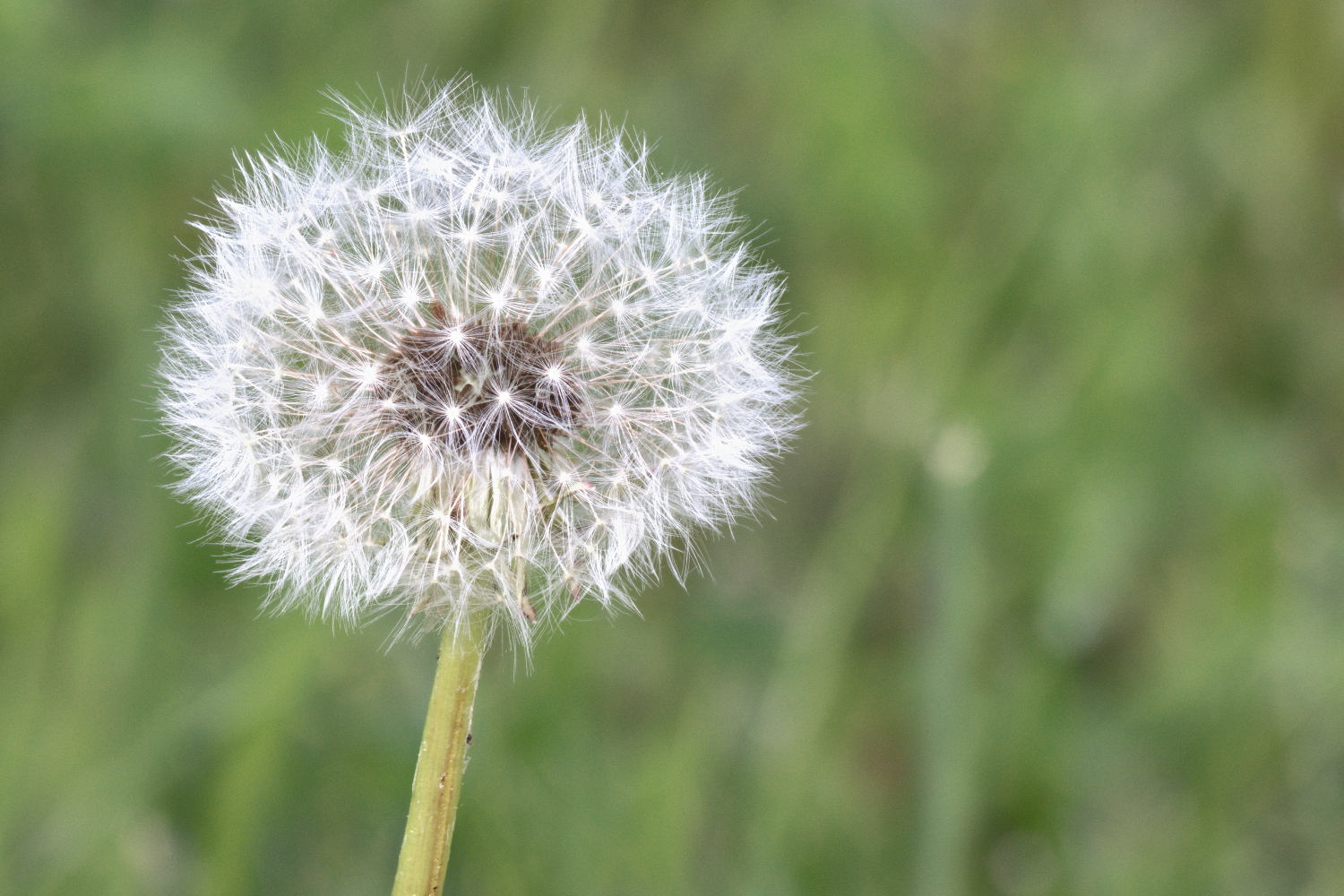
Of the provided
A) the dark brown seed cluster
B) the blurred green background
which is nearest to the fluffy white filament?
the dark brown seed cluster

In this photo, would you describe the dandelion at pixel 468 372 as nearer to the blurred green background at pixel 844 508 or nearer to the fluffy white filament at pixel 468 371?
the fluffy white filament at pixel 468 371

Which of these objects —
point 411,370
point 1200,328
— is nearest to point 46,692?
point 411,370

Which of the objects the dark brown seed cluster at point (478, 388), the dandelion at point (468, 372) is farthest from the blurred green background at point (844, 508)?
the dark brown seed cluster at point (478, 388)

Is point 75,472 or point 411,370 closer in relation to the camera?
point 411,370

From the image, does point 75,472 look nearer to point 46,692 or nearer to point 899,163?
point 46,692

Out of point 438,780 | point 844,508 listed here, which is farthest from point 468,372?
point 844,508

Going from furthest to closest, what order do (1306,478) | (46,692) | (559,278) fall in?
(1306,478) < (46,692) < (559,278)
